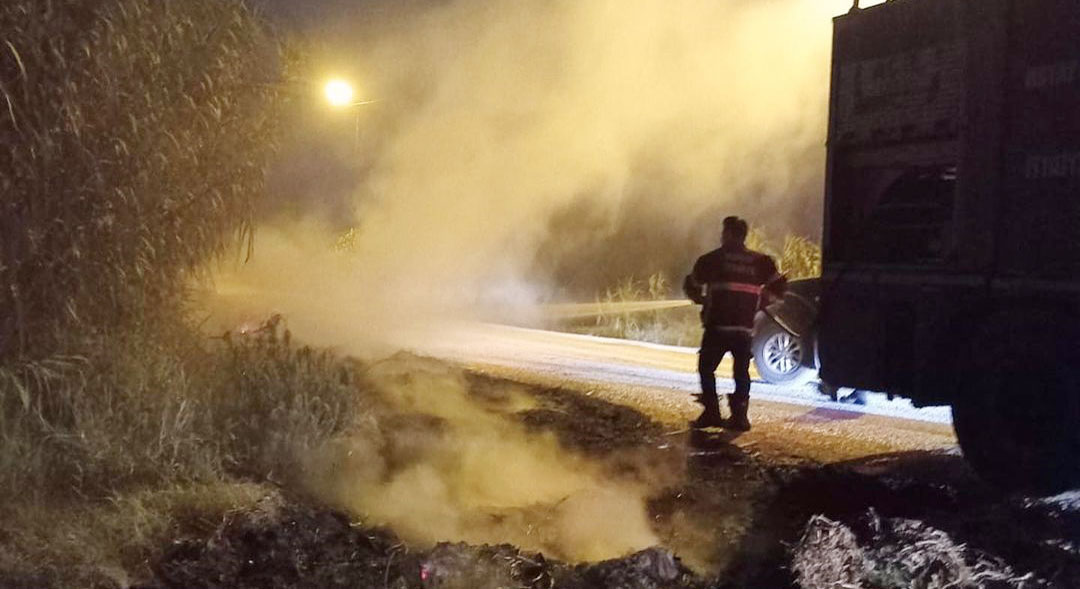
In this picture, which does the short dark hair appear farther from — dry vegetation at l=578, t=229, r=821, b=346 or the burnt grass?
dry vegetation at l=578, t=229, r=821, b=346

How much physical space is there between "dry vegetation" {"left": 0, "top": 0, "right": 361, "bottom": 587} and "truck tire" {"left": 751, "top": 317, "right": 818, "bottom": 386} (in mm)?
4645

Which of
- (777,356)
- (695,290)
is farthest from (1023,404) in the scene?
(777,356)

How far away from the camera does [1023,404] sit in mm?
5547

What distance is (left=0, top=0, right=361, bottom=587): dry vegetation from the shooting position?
14.5 ft

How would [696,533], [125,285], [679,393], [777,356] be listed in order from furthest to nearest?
[777,356] < [679,393] < [125,285] < [696,533]

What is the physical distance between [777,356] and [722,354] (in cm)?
208

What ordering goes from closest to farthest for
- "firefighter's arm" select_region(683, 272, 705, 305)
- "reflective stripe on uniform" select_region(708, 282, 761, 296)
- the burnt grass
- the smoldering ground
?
the burnt grass
the smoldering ground
"reflective stripe on uniform" select_region(708, 282, 761, 296)
"firefighter's arm" select_region(683, 272, 705, 305)

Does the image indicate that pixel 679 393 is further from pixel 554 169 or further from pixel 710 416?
pixel 554 169

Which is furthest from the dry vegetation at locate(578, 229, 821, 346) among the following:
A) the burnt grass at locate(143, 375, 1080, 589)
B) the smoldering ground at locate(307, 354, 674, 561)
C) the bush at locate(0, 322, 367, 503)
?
the bush at locate(0, 322, 367, 503)

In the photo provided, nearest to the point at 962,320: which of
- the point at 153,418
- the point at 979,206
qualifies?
the point at 979,206

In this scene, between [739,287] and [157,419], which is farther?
[739,287]

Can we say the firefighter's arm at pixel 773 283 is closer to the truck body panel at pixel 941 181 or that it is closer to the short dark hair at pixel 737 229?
the short dark hair at pixel 737 229

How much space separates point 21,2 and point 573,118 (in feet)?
49.1

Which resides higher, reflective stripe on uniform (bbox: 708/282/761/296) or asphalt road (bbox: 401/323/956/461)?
reflective stripe on uniform (bbox: 708/282/761/296)
